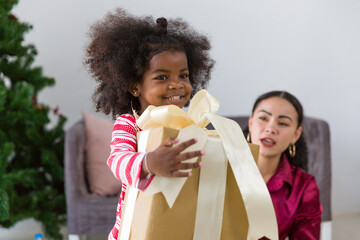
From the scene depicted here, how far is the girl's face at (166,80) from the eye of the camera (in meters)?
0.94

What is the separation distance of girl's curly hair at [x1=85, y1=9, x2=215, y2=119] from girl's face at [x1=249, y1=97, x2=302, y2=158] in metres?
0.50

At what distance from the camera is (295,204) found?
4.84 ft

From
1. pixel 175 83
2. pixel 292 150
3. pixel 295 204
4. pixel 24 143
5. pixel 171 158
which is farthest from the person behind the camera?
pixel 24 143

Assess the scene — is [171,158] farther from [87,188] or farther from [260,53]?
[260,53]

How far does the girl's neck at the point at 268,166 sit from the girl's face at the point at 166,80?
69 centimetres

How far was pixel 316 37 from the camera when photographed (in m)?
3.03

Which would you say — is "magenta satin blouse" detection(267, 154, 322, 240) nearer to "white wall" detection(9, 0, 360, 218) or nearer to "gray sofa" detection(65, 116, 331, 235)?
"gray sofa" detection(65, 116, 331, 235)

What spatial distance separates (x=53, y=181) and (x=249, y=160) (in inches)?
75.5

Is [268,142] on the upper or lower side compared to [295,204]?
upper

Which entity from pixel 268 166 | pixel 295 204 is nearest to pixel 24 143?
pixel 268 166

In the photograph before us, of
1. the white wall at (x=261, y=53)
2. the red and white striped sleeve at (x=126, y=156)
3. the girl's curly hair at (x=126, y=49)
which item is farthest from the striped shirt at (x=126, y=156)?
the white wall at (x=261, y=53)

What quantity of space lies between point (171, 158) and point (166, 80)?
0.28 meters

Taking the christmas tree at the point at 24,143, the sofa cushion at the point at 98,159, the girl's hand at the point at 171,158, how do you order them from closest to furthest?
the girl's hand at the point at 171,158
the christmas tree at the point at 24,143
the sofa cushion at the point at 98,159

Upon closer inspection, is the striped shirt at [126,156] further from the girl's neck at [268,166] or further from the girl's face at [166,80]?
the girl's neck at [268,166]
